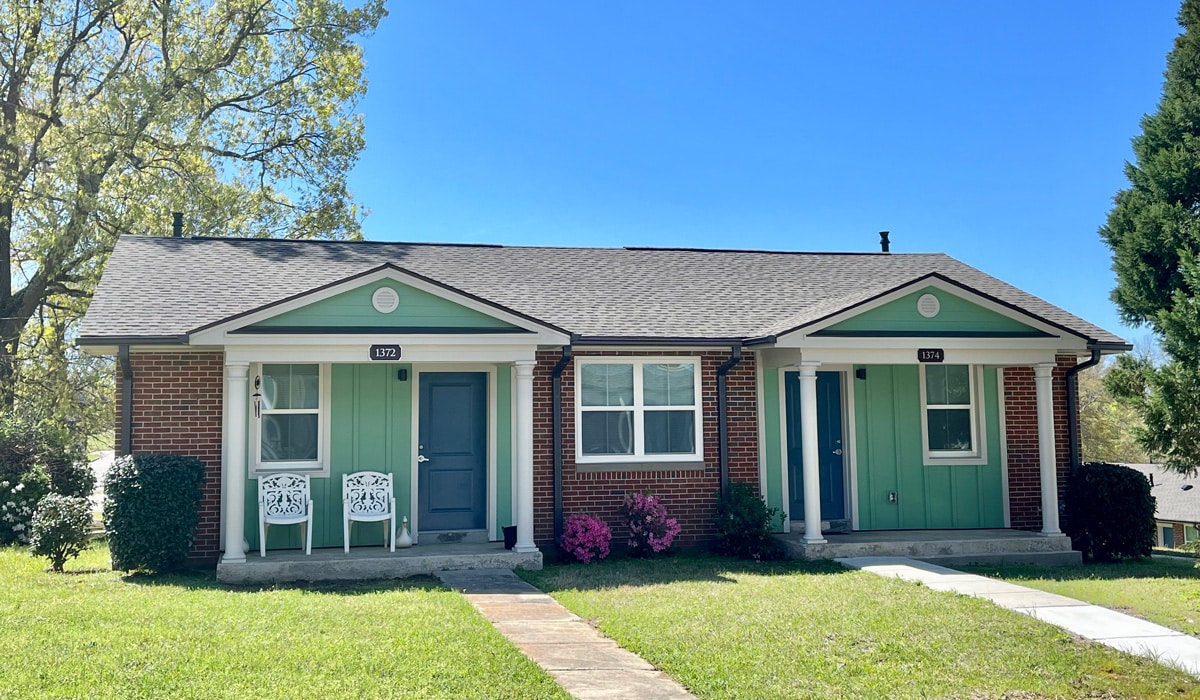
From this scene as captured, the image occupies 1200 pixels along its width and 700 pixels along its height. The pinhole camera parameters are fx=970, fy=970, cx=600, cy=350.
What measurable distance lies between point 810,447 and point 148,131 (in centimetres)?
2007

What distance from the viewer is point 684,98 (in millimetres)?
22109

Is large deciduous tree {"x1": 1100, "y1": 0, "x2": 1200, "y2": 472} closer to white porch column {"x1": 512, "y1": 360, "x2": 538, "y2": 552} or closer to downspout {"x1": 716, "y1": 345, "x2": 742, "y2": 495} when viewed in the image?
downspout {"x1": 716, "y1": 345, "x2": 742, "y2": 495}

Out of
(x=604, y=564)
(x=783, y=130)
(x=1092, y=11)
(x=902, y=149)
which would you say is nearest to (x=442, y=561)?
(x=604, y=564)

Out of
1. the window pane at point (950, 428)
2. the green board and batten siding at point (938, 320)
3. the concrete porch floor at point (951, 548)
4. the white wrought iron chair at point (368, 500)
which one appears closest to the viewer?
the white wrought iron chair at point (368, 500)

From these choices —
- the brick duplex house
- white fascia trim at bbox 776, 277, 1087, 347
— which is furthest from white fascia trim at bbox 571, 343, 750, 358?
white fascia trim at bbox 776, 277, 1087, 347

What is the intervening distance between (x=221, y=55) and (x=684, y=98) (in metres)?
12.6

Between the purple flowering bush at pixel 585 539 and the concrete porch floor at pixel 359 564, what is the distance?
58cm

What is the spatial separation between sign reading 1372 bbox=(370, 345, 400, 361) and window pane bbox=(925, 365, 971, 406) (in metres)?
7.21

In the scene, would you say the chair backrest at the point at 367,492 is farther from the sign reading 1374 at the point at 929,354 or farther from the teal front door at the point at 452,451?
the sign reading 1374 at the point at 929,354

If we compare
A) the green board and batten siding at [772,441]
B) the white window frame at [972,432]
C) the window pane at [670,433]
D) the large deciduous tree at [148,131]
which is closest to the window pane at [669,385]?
the window pane at [670,433]

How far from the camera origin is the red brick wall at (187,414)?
10.9 m

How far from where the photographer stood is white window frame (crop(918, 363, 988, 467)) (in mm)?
13180

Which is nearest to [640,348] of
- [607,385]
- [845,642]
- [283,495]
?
[607,385]

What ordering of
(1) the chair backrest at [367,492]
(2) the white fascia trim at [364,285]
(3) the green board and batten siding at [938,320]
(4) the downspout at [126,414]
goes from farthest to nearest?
(3) the green board and batten siding at [938,320] < (1) the chair backrest at [367,492] < (4) the downspout at [126,414] < (2) the white fascia trim at [364,285]
